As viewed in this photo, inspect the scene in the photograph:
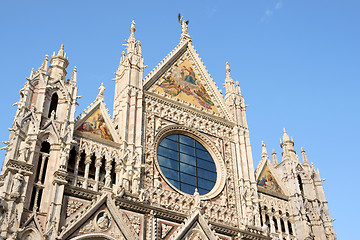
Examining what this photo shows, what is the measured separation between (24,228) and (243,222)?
886cm

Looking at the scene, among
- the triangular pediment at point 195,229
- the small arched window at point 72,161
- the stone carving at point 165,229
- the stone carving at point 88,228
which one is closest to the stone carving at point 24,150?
the small arched window at point 72,161

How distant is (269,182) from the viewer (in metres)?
22.1

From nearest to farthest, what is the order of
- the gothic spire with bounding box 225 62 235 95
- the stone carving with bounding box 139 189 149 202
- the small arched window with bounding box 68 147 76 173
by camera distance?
the small arched window with bounding box 68 147 76 173 < the stone carving with bounding box 139 189 149 202 < the gothic spire with bounding box 225 62 235 95

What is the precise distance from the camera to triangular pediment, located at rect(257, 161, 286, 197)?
2159 centimetres

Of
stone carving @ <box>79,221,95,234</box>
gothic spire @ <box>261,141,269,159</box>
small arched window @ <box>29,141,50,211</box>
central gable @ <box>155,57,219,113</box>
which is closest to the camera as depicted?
small arched window @ <box>29,141,50,211</box>

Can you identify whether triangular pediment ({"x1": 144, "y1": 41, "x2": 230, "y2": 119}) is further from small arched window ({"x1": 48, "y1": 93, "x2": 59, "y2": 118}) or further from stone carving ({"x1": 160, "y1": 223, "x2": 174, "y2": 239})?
stone carving ({"x1": 160, "y1": 223, "x2": 174, "y2": 239})

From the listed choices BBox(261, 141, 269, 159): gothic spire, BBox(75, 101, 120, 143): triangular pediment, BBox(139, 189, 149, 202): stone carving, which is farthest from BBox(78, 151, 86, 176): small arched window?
BBox(261, 141, 269, 159): gothic spire

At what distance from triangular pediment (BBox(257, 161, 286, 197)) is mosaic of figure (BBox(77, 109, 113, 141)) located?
736 centimetres

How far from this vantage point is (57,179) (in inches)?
611

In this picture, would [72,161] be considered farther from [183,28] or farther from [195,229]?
[183,28]

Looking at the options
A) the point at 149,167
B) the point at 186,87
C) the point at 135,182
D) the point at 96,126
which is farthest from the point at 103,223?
the point at 186,87

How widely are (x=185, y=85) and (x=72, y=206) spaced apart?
9179 mm

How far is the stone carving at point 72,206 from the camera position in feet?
51.0

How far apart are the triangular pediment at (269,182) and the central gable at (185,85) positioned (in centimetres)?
365
